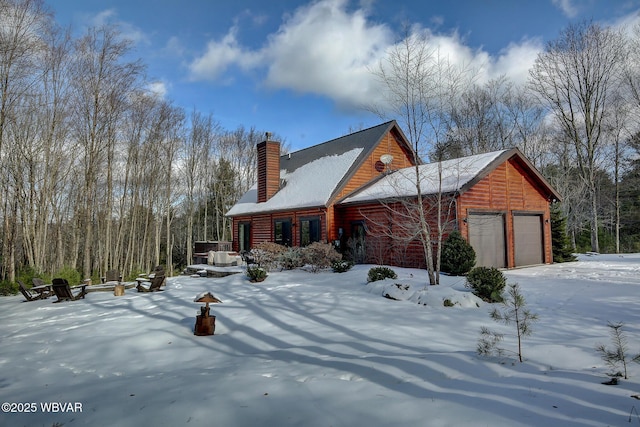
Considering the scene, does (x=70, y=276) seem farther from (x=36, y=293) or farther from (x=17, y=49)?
(x=17, y=49)

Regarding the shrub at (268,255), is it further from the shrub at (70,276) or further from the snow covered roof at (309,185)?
the shrub at (70,276)

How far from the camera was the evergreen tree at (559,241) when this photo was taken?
15.1m

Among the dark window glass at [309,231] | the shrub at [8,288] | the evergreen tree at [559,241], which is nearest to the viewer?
the shrub at [8,288]

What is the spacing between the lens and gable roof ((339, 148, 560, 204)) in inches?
460

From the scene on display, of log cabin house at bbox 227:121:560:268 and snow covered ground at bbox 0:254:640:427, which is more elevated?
log cabin house at bbox 227:121:560:268

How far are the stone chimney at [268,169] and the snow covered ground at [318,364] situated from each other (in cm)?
1129

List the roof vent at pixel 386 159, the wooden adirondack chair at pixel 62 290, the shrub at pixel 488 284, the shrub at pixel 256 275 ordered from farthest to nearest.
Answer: the roof vent at pixel 386 159
the shrub at pixel 256 275
the wooden adirondack chair at pixel 62 290
the shrub at pixel 488 284

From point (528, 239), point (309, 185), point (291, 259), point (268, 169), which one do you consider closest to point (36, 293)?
point (291, 259)

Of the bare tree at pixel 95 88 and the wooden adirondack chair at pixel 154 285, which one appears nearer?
the wooden adirondack chair at pixel 154 285

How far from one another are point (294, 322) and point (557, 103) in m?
26.3

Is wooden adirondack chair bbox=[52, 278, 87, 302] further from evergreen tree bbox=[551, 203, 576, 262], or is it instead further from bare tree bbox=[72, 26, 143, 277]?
evergreen tree bbox=[551, 203, 576, 262]

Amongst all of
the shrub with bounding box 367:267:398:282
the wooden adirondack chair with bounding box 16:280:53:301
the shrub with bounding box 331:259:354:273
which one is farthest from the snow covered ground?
the shrub with bounding box 331:259:354:273

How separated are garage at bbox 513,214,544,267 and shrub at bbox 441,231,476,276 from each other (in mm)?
3839

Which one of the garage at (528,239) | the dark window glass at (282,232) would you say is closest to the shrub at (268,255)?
the dark window glass at (282,232)
